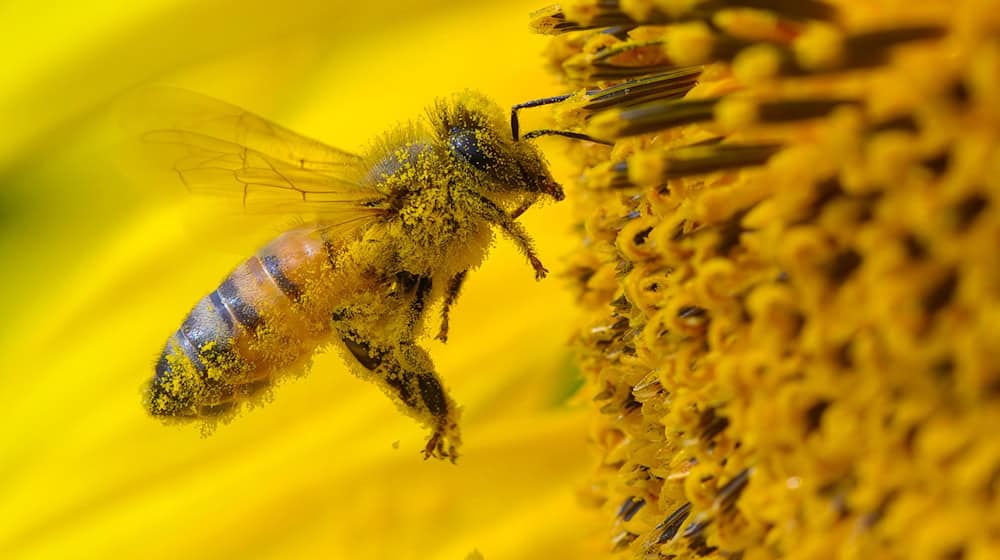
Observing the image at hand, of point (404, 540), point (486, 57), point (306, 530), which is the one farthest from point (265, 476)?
point (486, 57)

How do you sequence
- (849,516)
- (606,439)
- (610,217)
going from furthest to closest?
(606,439), (610,217), (849,516)

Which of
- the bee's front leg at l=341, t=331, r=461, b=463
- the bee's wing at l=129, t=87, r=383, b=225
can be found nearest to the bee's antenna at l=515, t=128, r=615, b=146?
the bee's wing at l=129, t=87, r=383, b=225

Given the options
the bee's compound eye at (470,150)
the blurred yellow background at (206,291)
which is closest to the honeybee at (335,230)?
the bee's compound eye at (470,150)

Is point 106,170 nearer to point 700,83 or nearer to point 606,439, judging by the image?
point 606,439

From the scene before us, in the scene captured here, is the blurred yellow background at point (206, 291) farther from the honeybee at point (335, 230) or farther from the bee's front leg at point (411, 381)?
the honeybee at point (335, 230)

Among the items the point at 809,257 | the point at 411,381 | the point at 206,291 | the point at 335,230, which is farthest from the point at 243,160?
the point at 206,291

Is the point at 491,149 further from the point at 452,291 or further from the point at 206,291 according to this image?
the point at 206,291
